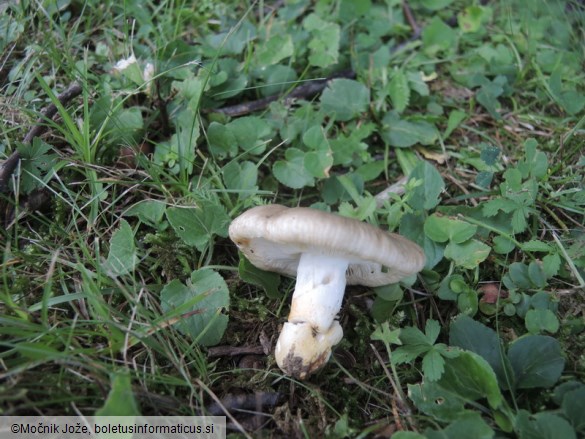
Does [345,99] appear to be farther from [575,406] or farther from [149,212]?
[575,406]

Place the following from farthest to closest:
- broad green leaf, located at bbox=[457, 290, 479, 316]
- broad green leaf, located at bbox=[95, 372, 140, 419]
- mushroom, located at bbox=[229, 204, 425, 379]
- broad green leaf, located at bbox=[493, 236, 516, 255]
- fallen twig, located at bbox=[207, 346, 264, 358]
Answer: broad green leaf, located at bbox=[493, 236, 516, 255] < broad green leaf, located at bbox=[457, 290, 479, 316] < fallen twig, located at bbox=[207, 346, 264, 358] < mushroom, located at bbox=[229, 204, 425, 379] < broad green leaf, located at bbox=[95, 372, 140, 419]

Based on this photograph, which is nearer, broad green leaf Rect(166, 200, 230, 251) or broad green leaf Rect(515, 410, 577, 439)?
broad green leaf Rect(515, 410, 577, 439)

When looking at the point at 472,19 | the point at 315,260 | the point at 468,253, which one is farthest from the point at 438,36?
the point at 315,260

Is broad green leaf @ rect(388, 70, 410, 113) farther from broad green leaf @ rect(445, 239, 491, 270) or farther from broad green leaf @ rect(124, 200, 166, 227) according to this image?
broad green leaf @ rect(124, 200, 166, 227)

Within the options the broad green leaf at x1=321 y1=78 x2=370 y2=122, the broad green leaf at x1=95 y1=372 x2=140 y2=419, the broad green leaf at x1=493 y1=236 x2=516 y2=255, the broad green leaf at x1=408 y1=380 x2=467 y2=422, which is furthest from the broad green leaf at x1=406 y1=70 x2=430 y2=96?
the broad green leaf at x1=95 y1=372 x2=140 y2=419

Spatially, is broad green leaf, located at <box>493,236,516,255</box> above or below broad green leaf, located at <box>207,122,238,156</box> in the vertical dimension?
below

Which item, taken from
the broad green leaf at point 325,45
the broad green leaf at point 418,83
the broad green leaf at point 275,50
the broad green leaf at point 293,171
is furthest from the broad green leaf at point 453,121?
the broad green leaf at point 275,50

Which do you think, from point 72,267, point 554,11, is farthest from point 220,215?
point 554,11
